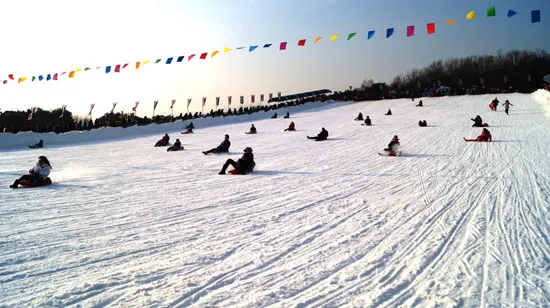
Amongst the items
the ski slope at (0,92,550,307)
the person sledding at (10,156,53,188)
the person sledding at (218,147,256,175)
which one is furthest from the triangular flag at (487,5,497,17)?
the person sledding at (10,156,53,188)

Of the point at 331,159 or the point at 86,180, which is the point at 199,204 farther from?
the point at 331,159

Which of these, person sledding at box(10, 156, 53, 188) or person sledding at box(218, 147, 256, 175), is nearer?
person sledding at box(10, 156, 53, 188)

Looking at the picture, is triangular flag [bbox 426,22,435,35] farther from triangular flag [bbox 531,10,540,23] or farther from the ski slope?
the ski slope

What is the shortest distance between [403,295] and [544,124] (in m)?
22.0

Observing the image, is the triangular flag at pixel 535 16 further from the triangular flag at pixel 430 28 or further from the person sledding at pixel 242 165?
the person sledding at pixel 242 165

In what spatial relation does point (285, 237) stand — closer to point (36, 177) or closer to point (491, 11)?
point (36, 177)

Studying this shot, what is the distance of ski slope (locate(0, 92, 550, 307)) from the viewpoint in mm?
3514

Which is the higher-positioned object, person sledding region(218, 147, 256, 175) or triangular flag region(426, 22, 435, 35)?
triangular flag region(426, 22, 435, 35)

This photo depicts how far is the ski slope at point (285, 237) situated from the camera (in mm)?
3514

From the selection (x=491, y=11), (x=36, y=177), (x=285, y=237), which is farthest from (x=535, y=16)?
(x=36, y=177)

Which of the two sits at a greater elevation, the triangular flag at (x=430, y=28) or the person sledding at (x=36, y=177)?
the triangular flag at (x=430, y=28)

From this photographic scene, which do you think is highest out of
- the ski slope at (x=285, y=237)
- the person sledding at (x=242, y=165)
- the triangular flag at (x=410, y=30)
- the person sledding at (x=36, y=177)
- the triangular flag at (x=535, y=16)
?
the triangular flag at (x=410, y=30)

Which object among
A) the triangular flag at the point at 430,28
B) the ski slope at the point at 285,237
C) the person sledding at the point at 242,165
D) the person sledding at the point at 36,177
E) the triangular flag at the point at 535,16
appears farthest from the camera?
the triangular flag at the point at 430,28

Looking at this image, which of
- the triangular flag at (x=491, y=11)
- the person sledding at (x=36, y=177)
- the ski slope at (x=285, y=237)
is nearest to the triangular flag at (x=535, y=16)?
the triangular flag at (x=491, y=11)
